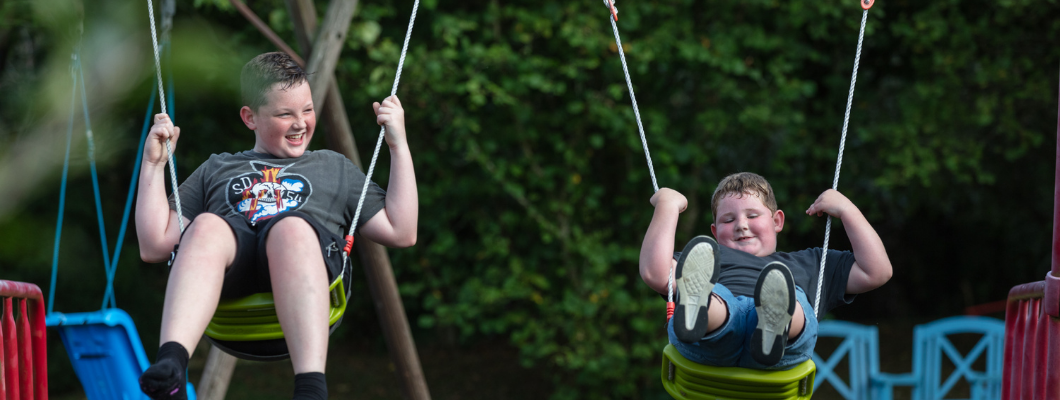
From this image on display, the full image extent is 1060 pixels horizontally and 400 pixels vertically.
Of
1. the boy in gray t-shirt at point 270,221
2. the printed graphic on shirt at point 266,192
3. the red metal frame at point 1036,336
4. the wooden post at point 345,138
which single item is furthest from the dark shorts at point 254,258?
the red metal frame at point 1036,336

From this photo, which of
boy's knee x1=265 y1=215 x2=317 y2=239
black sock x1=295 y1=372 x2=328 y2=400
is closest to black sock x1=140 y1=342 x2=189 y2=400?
black sock x1=295 y1=372 x2=328 y2=400

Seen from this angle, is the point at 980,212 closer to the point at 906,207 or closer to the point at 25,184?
the point at 906,207

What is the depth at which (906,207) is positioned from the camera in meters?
7.43

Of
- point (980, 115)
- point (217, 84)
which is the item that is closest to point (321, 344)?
point (217, 84)

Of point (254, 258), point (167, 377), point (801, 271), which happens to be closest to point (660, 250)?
point (801, 271)

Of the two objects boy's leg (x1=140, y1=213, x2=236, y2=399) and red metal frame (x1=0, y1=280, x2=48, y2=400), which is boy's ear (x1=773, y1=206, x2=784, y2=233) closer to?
boy's leg (x1=140, y1=213, x2=236, y2=399)

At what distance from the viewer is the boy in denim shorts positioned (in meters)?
2.20

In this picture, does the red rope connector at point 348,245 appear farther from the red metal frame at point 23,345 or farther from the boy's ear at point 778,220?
the boy's ear at point 778,220

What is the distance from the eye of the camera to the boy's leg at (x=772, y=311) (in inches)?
85.4

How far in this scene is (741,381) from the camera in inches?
93.7

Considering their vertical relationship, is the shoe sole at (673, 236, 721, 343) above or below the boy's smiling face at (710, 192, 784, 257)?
A: below

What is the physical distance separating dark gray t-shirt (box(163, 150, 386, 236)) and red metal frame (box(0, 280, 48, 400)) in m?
Answer: 0.62

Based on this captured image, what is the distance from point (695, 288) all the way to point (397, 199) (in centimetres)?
89

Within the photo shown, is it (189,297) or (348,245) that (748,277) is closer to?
(348,245)
